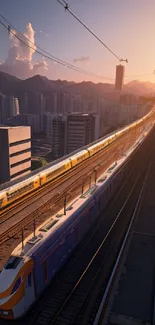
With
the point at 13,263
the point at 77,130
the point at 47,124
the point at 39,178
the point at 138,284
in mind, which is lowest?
the point at 138,284

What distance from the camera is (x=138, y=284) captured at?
13.0m

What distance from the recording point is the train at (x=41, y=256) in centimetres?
955

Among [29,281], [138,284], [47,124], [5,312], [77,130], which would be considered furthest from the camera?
[47,124]

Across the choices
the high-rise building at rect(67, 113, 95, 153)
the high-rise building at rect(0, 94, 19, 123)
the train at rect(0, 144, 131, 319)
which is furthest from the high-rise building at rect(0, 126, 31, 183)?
the high-rise building at rect(0, 94, 19, 123)

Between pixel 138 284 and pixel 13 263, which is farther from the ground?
pixel 13 263

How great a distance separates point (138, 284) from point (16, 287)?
7068 millimetres

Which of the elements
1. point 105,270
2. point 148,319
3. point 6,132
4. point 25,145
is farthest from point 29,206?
point 25,145

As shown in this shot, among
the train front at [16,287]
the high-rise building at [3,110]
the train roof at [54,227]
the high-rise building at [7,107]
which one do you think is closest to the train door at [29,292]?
the train front at [16,287]

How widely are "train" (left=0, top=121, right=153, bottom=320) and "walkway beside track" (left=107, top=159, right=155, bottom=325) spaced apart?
3.45m

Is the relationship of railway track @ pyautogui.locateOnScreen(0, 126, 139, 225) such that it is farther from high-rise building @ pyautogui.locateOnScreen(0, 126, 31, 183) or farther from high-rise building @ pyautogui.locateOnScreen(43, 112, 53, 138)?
high-rise building @ pyautogui.locateOnScreen(43, 112, 53, 138)

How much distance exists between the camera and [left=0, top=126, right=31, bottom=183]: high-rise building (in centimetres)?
5253

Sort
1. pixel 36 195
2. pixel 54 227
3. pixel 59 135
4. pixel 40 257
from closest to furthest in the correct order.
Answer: pixel 40 257 → pixel 54 227 → pixel 36 195 → pixel 59 135

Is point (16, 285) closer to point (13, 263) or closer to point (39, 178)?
point (13, 263)

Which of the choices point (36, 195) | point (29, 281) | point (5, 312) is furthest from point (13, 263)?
point (36, 195)
